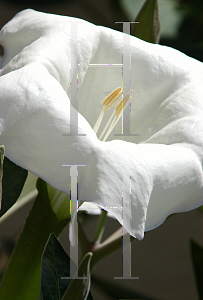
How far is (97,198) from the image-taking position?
9.5 inches

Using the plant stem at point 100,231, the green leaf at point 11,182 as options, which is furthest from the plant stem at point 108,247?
the green leaf at point 11,182

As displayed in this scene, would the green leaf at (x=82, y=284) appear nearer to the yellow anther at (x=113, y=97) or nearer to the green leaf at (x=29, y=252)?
the green leaf at (x=29, y=252)

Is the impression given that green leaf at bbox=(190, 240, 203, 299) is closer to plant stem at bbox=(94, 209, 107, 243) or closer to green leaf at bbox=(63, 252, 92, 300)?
plant stem at bbox=(94, 209, 107, 243)

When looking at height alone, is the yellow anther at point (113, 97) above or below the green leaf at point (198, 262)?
above

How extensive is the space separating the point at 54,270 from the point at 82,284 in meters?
0.05

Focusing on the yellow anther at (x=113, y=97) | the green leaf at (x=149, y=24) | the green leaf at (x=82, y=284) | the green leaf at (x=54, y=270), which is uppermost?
the green leaf at (x=149, y=24)

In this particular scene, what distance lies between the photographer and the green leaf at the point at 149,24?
18.8 inches

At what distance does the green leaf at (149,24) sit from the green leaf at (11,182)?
0.25 m

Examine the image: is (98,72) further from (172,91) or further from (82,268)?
(82,268)

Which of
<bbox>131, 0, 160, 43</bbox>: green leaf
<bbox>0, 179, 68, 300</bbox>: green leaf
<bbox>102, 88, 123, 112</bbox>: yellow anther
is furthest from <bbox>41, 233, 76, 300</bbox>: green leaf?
<bbox>131, 0, 160, 43</bbox>: green leaf

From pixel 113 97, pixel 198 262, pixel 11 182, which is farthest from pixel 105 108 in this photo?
pixel 198 262

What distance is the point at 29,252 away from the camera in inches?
13.2

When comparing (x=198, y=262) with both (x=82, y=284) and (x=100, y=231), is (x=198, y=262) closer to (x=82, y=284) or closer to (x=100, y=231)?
(x=100, y=231)

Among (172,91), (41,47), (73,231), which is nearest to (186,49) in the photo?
(172,91)
